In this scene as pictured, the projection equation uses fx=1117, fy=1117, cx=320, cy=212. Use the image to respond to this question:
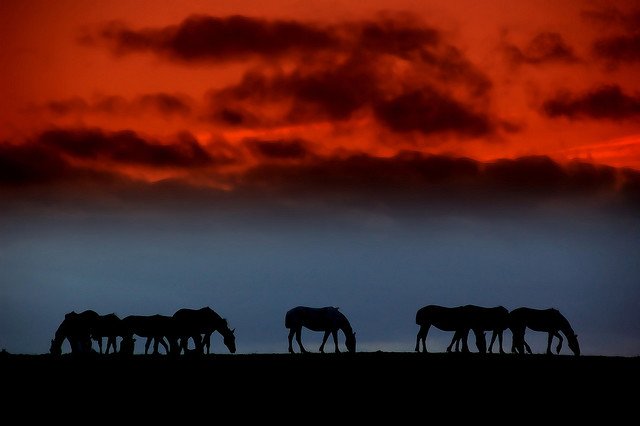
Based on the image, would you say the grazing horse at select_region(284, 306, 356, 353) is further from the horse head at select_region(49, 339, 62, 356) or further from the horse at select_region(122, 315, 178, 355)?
the horse head at select_region(49, 339, 62, 356)

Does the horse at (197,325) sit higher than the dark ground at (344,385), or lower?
higher


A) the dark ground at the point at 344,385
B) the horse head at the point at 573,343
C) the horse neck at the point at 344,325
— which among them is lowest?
the dark ground at the point at 344,385

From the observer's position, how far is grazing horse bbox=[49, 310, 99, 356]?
190ft

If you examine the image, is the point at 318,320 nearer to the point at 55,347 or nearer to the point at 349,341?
the point at 349,341

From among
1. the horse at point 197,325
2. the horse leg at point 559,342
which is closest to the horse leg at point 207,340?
the horse at point 197,325

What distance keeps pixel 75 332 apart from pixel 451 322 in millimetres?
20286

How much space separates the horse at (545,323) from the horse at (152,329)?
1859 cm

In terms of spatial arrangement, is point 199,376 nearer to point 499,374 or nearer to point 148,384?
point 148,384

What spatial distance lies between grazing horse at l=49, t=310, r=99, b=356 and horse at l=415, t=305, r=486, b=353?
57.9 feet

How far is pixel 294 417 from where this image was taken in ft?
118

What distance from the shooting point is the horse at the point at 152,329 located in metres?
58.9

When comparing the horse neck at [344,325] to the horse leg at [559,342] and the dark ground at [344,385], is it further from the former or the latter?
the dark ground at [344,385]

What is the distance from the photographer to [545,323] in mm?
62031

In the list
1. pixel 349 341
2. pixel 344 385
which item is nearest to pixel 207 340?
pixel 349 341
